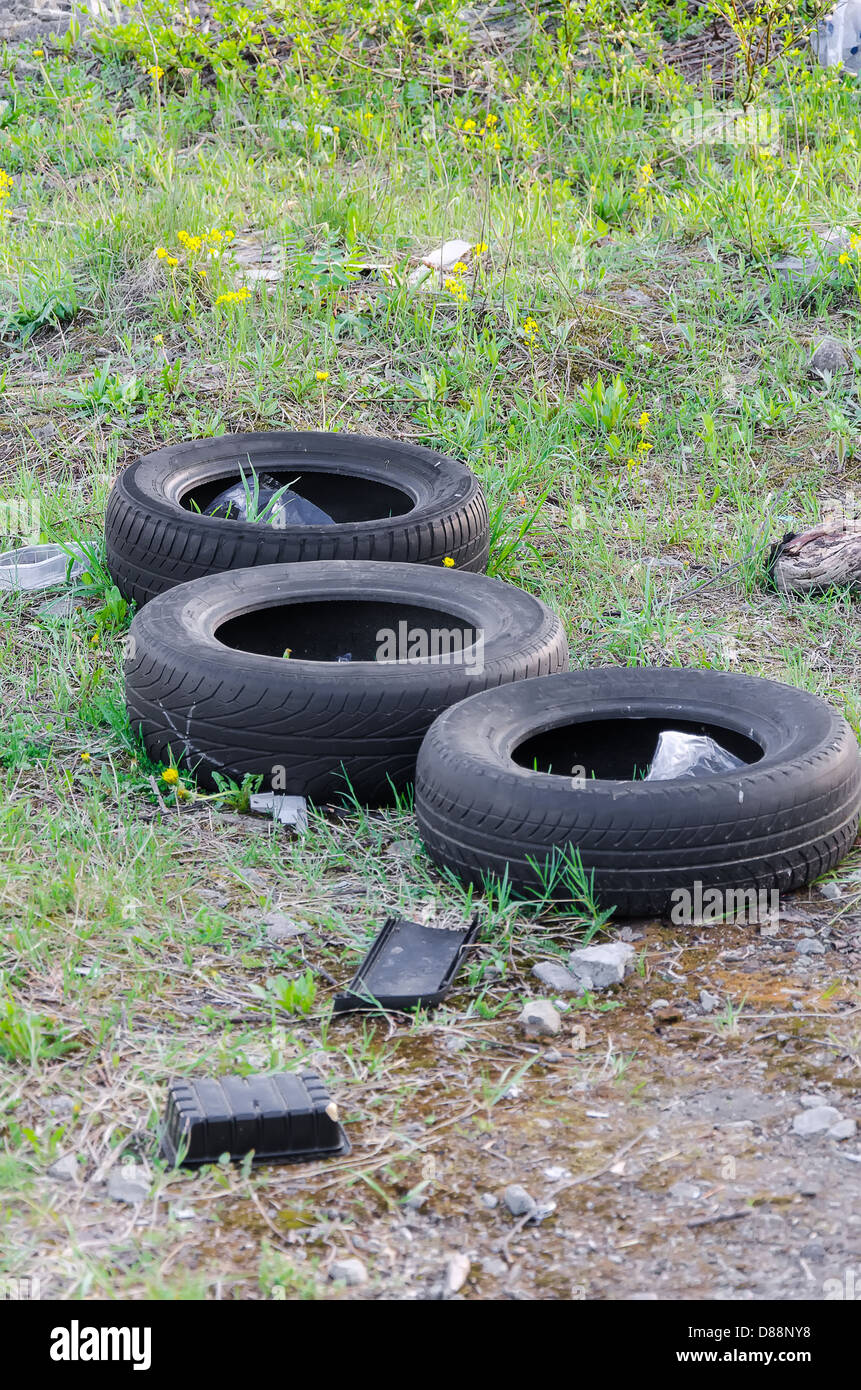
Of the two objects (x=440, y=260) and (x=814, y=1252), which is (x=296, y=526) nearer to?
(x=440, y=260)

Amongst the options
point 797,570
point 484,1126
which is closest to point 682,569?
point 797,570

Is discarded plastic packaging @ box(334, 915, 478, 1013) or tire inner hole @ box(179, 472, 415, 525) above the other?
tire inner hole @ box(179, 472, 415, 525)

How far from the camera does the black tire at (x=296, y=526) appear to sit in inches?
179

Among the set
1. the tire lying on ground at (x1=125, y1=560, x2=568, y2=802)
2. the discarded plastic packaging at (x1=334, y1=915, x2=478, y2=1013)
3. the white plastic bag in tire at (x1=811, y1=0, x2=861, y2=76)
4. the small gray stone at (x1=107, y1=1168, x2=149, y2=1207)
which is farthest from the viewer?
the white plastic bag in tire at (x1=811, y1=0, x2=861, y2=76)

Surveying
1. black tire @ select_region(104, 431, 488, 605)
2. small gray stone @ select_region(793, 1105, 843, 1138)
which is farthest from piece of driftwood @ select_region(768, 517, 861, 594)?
small gray stone @ select_region(793, 1105, 843, 1138)

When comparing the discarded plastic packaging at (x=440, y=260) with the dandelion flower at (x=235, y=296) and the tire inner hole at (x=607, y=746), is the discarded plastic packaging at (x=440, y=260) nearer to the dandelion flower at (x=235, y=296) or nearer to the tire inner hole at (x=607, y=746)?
the dandelion flower at (x=235, y=296)

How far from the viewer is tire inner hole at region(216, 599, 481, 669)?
4.21 m

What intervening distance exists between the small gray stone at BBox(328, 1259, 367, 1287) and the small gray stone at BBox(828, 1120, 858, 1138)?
848mm

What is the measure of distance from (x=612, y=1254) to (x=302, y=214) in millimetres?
5862

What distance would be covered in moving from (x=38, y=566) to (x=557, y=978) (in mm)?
2790

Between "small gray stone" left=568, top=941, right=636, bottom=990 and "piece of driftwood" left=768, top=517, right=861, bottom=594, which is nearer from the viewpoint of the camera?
"small gray stone" left=568, top=941, right=636, bottom=990

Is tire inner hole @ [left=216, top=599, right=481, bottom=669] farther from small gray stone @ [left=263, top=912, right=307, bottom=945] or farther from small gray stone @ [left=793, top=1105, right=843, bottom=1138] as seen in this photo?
small gray stone @ [left=793, top=1105, right=843, bottom=1138]

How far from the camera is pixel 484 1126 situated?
2.57 metres

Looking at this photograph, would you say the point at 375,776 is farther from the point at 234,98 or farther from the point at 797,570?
the point at 234,98
